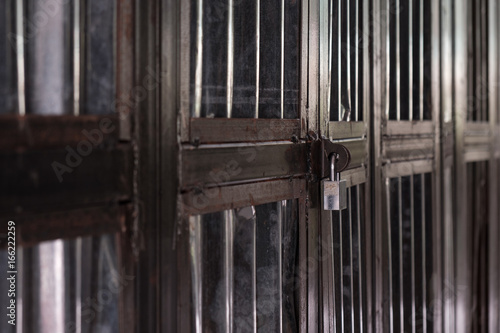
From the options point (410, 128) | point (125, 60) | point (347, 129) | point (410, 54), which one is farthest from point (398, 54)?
point (125, 60)

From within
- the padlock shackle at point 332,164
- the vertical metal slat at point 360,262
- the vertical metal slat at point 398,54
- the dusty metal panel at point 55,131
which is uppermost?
the vertical metal slat at point 398,54

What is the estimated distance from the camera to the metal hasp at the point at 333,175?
1.37m

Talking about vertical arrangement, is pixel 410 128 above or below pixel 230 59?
below

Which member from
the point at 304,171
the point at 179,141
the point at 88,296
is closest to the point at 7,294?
the point at 88,296

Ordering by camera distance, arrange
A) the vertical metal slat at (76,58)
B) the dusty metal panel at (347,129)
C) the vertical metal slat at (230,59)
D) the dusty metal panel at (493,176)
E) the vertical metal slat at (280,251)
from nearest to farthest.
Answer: the vertical metal slat at (76,58)
the vertical metal slat at (230,59)
the vertical metal slat at (280,251)
the dusty metal panel at (347,129)
the dusty metal panel at (493,176)

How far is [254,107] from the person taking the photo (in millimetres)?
1211

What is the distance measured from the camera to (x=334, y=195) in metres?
1.39

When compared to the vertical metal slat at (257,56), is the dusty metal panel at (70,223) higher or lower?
lower

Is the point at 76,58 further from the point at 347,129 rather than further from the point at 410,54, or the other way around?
the point at 410,54

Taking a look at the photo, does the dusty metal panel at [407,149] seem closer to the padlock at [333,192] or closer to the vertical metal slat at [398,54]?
Answer: the vertical metal slat at [398,54]

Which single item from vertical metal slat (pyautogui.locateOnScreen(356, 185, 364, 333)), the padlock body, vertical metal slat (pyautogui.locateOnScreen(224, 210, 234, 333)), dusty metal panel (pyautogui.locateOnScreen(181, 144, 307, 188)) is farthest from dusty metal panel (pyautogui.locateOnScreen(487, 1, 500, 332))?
vertical metal slat (pyautogui.locateOnScreen(224, 210, 234, 333))

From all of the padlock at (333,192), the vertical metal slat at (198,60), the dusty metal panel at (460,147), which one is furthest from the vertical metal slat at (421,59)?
the vertical metal slat at (198,60)

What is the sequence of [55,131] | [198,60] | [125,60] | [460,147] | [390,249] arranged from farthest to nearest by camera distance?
[460,147] → [390,249] → [198,60] → [125,60] → [55,131]

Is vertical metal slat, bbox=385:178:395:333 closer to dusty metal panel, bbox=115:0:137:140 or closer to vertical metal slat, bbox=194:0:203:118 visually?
vertical metal slat, bbox=194:0:203:118
